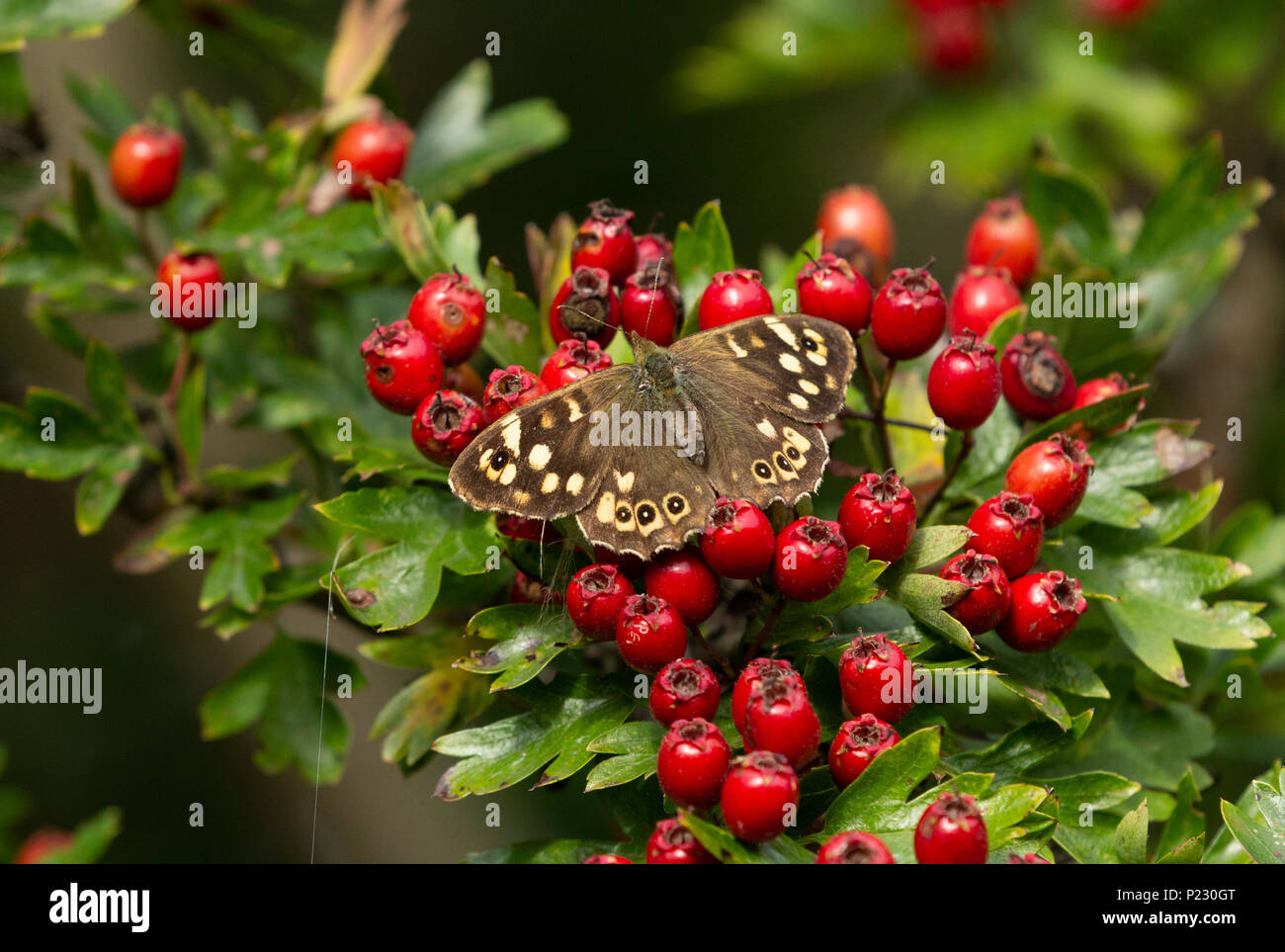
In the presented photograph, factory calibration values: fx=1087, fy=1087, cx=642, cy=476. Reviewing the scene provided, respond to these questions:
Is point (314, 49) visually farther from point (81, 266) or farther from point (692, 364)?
point (692, 364)

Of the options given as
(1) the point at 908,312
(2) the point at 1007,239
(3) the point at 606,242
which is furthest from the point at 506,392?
(2) the point at 1007,239

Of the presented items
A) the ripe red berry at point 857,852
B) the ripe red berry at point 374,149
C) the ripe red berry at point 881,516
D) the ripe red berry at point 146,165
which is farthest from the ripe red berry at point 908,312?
the ripe red berry at point 146,165

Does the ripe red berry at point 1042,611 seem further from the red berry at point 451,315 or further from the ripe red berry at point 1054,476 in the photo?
the red berry at point 451,315

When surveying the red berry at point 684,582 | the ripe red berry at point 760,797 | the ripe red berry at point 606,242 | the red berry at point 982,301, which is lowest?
the ripe red berry at point 760,797

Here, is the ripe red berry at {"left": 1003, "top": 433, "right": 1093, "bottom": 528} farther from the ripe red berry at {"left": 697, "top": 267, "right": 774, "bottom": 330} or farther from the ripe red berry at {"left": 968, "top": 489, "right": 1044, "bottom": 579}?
the ripe red berry at {"left": 697, "top": 267, "right": 774, "bottom": 330}

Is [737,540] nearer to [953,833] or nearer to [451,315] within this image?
[953,833]

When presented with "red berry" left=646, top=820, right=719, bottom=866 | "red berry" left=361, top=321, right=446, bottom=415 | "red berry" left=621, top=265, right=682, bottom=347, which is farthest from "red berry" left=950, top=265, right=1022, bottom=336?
"red berry" left=646, top=820, right=719, bottom=866
